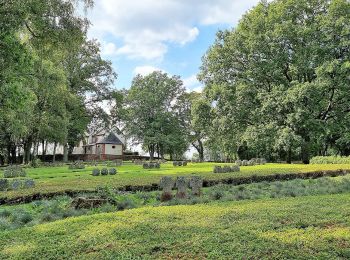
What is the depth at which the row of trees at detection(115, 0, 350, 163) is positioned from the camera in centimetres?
3503

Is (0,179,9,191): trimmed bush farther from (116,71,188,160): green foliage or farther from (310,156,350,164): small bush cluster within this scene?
(116,71,188,160): green foliage

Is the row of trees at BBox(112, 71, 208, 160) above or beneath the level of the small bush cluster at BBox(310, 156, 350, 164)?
above

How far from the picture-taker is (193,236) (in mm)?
6121

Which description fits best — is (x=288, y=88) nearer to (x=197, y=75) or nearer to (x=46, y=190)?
(x=197, y=75)

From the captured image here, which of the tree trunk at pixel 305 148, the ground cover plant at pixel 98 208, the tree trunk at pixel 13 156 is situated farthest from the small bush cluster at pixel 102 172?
the tree trunk at pixel 13 156

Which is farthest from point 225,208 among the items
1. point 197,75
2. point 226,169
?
point 197,75

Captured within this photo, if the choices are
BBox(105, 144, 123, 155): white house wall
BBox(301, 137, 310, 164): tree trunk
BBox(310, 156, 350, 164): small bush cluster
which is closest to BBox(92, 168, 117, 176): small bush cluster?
BBox(310, 156, 350, 164): small bush cluster

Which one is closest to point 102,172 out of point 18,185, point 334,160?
point 18,185

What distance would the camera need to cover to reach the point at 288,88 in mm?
37219

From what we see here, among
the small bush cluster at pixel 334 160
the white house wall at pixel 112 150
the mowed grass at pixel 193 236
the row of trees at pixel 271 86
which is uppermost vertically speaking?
the row of trees at pixel 271 86

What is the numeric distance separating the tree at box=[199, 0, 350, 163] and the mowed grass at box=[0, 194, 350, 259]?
28.1 metres

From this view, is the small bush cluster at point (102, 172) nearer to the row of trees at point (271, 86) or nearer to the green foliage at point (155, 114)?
the row of trees at point (271, 86)

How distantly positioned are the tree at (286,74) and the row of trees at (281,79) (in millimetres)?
91

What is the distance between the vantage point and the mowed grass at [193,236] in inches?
212
